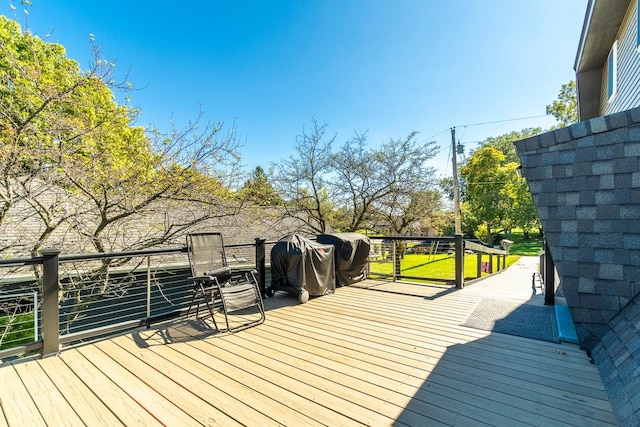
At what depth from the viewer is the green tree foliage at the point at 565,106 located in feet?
59.4

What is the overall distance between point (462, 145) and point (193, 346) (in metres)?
14.3

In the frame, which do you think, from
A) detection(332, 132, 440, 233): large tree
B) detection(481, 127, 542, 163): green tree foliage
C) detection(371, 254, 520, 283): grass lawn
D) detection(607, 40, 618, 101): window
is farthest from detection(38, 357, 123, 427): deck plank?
detection(481, 127, 542, 163): green tree foliage

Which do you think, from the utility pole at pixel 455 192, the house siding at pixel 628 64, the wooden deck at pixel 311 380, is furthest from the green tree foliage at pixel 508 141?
the wooden deck at pixel 311 380

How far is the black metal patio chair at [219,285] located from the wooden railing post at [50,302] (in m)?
1.17

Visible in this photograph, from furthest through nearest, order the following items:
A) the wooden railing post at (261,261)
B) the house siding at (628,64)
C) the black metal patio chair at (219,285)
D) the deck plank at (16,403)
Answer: the wooden railing post at (261,261) → the house siding at (628,64) → the black metal patio chair at (219,285) → the deck plank at (16,403)

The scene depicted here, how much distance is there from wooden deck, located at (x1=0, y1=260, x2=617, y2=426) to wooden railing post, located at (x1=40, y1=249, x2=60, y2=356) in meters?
0.13

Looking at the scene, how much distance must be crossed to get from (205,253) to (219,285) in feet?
1.92

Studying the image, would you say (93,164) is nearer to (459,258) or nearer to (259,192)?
(259,192)

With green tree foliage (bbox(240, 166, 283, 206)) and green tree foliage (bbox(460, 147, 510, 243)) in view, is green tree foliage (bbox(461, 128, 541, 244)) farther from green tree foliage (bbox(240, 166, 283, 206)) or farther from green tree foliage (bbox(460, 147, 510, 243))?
green tree foliage (bbox(240, 166, 283, 206))

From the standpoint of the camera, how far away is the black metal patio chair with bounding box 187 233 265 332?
10.9 ft

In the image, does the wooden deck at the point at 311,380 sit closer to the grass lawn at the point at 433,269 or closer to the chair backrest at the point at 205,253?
the chair backrest at the point at 205,253

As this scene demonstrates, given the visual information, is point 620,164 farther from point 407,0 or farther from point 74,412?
point 407,0

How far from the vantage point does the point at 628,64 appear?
15.5 feet

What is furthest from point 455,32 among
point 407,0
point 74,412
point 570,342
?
point 74,412
